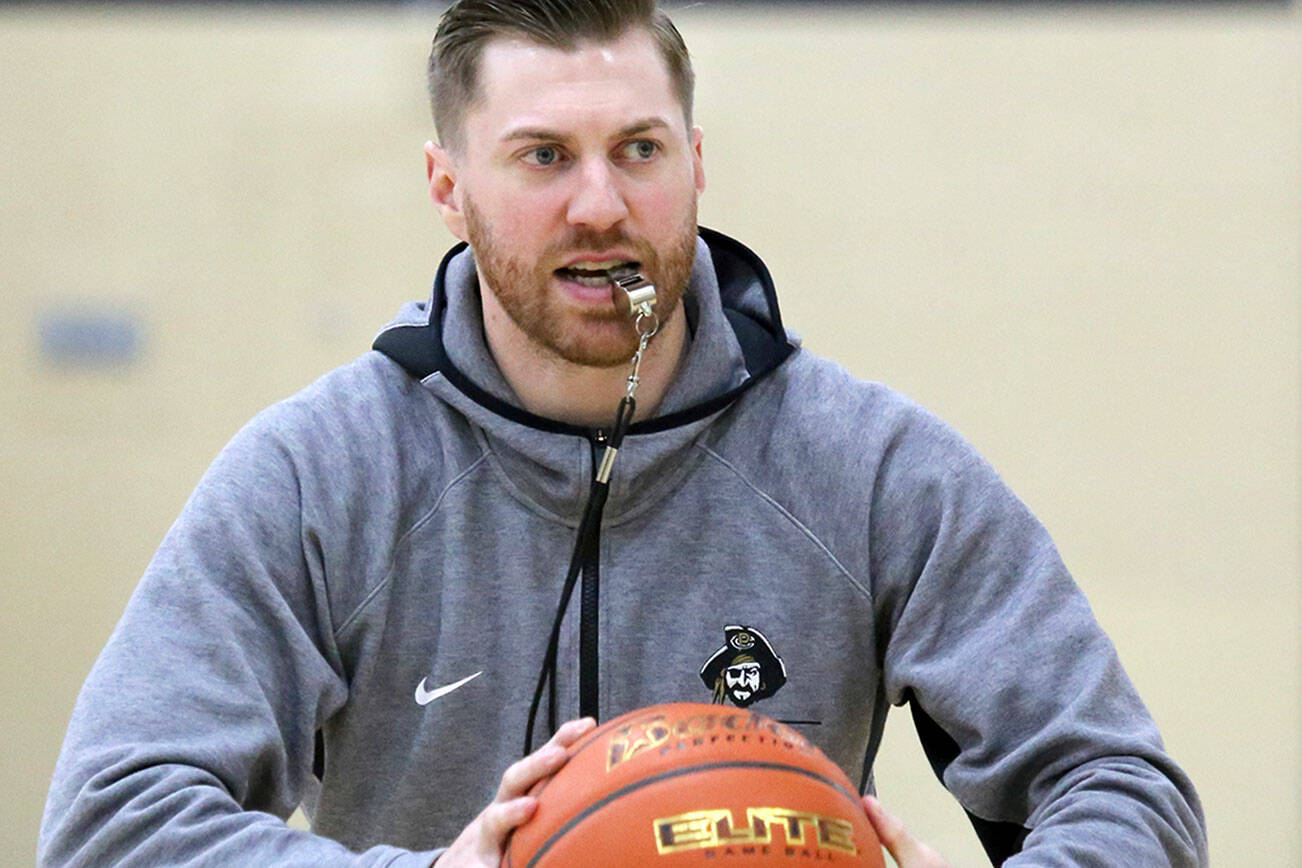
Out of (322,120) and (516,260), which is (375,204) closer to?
(322,120)

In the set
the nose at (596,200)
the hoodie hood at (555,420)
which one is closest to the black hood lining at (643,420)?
the hoodie hood at (555,420)

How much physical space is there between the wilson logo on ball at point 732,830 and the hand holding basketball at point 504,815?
157 mm

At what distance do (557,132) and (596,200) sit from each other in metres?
0.11

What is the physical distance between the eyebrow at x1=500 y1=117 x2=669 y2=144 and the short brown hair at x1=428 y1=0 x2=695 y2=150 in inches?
3.9

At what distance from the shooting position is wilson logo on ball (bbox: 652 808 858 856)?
1.52 meters

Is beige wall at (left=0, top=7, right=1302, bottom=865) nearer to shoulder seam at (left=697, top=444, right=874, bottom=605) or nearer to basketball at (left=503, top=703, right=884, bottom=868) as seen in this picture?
shoulder seam at (left=697, top=444, right=874, bottom=605)

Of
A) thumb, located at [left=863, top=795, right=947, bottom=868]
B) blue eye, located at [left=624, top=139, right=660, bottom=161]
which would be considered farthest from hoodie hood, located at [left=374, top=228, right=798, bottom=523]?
thumb, located at [left=863, top=795, right=947, bottom=868]

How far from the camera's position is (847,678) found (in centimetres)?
214

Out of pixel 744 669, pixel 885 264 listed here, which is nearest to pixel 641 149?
pixel 744 669

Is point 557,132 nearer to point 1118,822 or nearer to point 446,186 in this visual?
point 446,186

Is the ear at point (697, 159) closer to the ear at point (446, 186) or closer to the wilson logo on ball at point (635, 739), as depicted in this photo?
the ear at point (446, 186)

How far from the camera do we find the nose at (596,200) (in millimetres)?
2018

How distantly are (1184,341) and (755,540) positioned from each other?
2.97 m

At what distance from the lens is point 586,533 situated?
2.10 m
